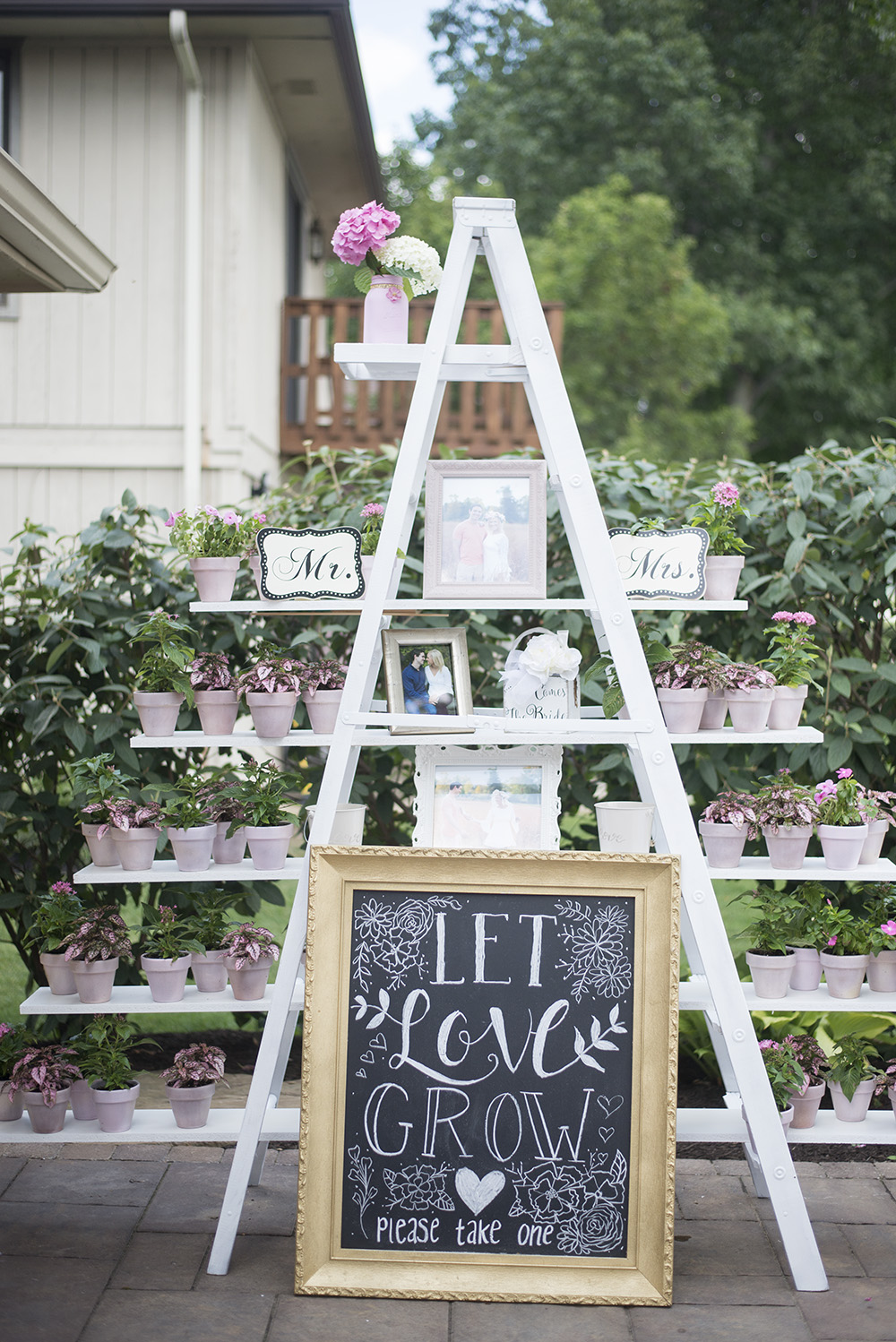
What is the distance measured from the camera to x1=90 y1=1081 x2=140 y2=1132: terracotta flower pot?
2.50 m

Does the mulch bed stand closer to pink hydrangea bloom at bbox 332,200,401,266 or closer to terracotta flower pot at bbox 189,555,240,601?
terracotta flower pot at bbox 189,555,240,601

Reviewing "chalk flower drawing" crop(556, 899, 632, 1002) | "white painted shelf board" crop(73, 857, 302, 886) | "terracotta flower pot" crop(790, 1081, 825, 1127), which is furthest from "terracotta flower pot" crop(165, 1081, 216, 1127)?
"terracotta flower pot" crop(790, 1081, 825, 1127)

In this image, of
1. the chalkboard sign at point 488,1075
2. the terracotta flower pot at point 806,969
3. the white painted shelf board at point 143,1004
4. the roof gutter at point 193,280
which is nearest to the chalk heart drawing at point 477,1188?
the chalkboard sign at point 488,1075

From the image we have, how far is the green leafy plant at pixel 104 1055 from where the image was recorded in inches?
99.7

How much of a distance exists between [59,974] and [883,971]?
71.0 inches

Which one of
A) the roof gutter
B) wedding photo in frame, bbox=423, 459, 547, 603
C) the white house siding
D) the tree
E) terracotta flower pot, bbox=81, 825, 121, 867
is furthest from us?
the tree

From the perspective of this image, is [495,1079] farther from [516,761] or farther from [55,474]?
[55,474]

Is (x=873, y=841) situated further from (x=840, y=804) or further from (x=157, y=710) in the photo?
(x=157, y=710)

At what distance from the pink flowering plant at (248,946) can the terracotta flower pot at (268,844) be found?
0.47 ft

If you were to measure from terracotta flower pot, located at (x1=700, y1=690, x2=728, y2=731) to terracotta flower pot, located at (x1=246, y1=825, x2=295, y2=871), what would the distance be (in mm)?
937

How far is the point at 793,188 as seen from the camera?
671 inches

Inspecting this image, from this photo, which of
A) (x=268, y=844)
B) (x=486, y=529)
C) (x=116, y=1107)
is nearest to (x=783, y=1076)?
(x=268, y=844)

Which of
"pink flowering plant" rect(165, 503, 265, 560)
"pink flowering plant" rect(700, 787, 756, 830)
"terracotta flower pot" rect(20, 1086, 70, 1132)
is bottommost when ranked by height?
"terracotta flower pot" rect(20, 1086, 70, 1132)

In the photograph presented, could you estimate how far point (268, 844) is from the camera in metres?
2.57
